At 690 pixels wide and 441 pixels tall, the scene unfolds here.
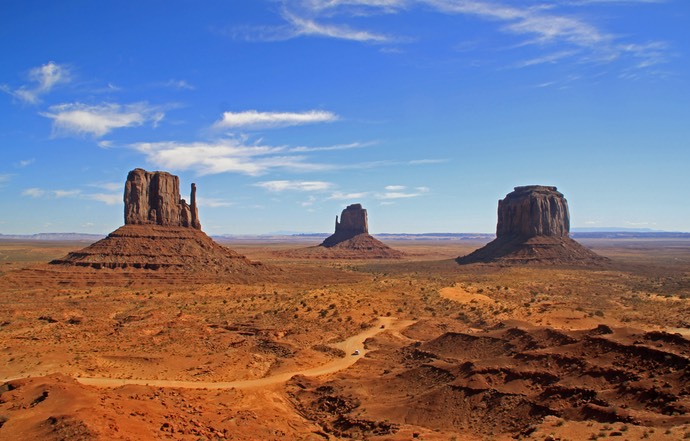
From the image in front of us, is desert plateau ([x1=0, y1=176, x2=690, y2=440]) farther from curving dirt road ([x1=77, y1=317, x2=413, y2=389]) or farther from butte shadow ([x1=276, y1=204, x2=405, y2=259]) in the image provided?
butte shadow ([x1=276, y1=204, x2=405, y2=259])

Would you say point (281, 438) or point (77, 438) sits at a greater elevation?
point (77, 438)

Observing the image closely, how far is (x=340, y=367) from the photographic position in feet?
92.4

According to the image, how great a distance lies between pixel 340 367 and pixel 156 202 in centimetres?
5674

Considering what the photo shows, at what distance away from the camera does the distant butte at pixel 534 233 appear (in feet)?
332

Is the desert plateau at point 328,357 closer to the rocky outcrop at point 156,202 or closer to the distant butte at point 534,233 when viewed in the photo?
the rocky outcrop at point 156,202

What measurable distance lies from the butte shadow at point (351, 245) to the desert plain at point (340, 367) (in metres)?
88.2

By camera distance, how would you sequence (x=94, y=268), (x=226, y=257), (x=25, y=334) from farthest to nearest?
(x=226, y=257), (x=94, y=268), (x=25, y=334)

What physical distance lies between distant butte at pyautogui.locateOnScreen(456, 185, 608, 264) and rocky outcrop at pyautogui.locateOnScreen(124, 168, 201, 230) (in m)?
59.3

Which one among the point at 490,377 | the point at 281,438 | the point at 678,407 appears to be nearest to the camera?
the point at 678,407

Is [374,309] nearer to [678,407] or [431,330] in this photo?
[431,330]

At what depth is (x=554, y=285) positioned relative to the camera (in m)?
67.5

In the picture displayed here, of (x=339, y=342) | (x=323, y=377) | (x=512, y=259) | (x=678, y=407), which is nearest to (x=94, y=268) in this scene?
(x=339, y=342)

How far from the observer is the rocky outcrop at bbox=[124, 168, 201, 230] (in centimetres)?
7388

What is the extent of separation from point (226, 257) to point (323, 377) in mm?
53200
